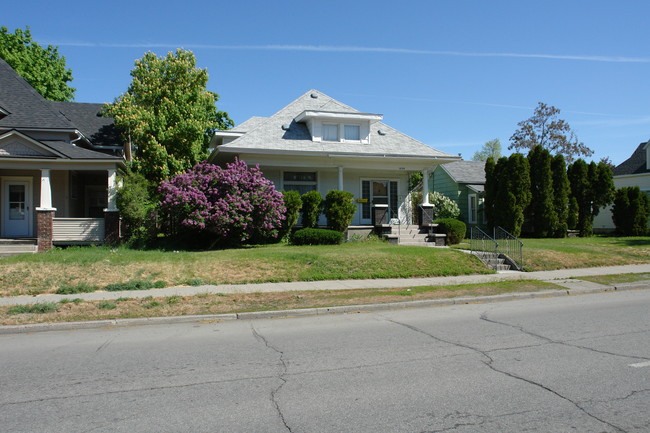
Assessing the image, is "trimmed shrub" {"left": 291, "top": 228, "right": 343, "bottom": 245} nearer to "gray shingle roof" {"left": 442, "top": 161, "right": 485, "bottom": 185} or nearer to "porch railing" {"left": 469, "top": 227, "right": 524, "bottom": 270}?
"porch railing" {"left": 469, "top": 227, "right": 524, "bottom": 270}

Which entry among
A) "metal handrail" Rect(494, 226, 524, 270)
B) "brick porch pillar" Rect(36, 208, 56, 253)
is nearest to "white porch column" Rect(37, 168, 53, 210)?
"brick porch pillar" Rect(36, 208, 56, 253)

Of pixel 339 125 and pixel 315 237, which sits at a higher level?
pixel 339 125

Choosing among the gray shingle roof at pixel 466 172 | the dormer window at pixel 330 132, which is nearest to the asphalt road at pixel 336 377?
the dormer window at pixel 330 132

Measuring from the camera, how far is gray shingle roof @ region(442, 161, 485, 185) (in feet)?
104

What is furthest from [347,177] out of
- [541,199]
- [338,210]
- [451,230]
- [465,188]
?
[465,188]

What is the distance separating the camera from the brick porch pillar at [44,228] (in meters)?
17.8

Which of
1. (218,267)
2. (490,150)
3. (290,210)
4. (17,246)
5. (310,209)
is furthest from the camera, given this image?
(490,150)

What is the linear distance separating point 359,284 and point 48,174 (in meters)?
12.9

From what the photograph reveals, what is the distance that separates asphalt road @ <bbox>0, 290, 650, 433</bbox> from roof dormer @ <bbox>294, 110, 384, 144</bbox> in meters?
15.7

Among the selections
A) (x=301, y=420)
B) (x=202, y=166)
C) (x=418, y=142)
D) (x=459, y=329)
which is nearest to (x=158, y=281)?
(x=202, y=166)

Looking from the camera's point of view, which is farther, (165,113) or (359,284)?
(165,113)

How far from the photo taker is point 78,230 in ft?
61.3

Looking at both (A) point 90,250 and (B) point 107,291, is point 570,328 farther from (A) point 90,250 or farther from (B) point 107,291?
(A) point 90,250

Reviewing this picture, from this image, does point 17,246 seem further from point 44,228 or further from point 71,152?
point 71,152
